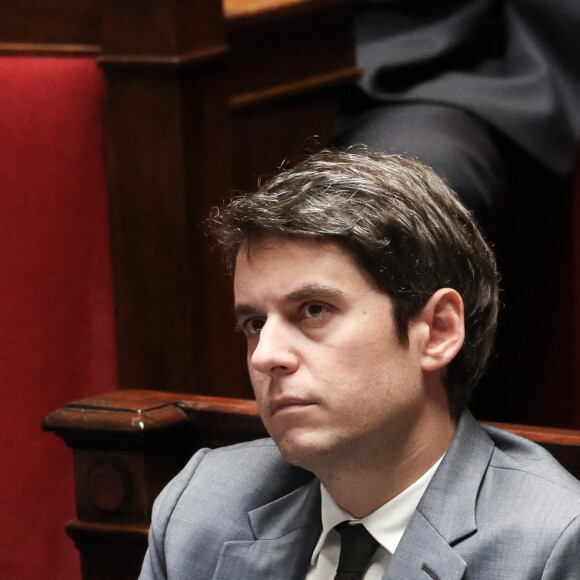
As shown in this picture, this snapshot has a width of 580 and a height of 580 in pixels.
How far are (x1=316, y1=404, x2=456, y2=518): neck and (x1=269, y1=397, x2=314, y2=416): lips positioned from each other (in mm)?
65

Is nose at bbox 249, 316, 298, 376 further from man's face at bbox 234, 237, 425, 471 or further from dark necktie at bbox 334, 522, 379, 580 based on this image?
dark necktie at bbox 334, 522, 379, 580

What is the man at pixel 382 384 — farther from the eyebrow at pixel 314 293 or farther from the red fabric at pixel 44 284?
the red fabric at pixel 44 284

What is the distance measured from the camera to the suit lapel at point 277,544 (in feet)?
3.83

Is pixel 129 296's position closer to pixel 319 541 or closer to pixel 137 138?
pixel 137 138

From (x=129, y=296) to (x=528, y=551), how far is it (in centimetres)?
103

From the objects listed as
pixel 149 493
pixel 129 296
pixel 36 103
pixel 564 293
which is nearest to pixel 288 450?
pixel 149 493

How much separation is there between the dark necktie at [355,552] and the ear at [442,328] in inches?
7.0

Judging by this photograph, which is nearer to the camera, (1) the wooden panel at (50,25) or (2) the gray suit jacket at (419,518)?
(2) the gray suit jacket at (419,518)

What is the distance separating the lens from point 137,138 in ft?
6.08

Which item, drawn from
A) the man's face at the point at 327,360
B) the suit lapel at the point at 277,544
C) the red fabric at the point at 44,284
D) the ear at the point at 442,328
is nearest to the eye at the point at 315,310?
the man's face at the point at 327,360

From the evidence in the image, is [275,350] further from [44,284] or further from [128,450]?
[44,284]

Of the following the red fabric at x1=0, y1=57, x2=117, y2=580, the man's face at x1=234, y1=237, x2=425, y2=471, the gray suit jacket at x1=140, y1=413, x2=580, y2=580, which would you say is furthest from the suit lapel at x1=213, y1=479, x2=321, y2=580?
the red fabric at x1=0, y1=57, x2=117, y2=580

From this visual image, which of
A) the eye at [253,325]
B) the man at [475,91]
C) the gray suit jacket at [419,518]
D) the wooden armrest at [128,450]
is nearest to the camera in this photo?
the gray suit jacket at [419,518]

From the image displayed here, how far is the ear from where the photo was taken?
111 centimetres
